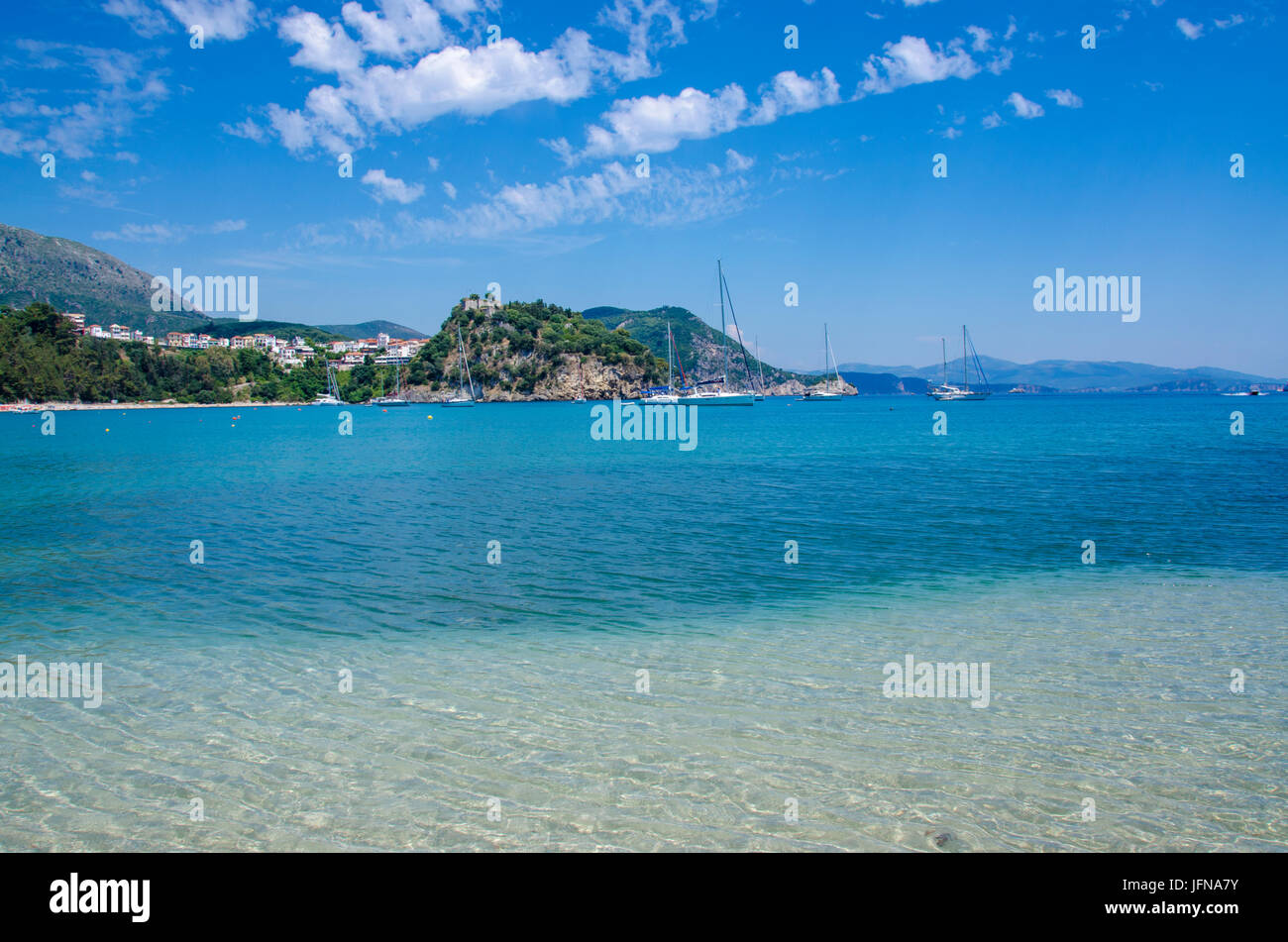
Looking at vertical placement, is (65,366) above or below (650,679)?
above

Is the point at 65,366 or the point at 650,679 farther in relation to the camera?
the point at 65,366

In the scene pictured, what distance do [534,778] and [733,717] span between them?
2.41 meters

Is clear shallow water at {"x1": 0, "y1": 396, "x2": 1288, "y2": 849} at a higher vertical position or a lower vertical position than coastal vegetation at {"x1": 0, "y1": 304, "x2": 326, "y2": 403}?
lower

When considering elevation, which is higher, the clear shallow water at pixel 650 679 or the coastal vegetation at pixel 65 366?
the coastal vegetation at pixel 65 366

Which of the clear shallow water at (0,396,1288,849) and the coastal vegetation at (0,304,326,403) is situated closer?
the clear shallow water at (0,396,1288,849)

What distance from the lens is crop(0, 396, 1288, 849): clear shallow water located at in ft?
20.1

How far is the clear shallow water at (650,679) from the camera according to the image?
6.13 metres

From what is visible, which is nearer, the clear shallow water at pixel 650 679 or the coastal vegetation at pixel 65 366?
the clear shallow water at pixel 650 679

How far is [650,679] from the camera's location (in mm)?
9414
